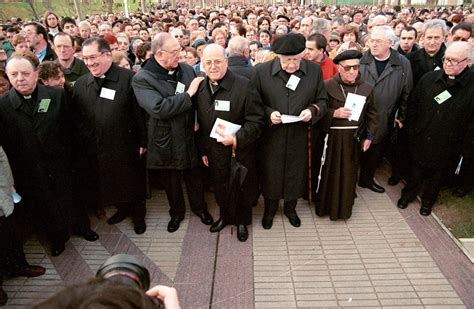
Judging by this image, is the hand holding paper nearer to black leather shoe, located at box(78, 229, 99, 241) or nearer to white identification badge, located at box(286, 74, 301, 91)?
white identification badge, located at box(286, 74, 301, 91)

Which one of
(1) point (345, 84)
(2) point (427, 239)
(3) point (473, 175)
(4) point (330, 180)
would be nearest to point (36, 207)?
(4) point (330, 180)

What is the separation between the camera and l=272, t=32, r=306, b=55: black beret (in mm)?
3789

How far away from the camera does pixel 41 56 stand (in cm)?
633

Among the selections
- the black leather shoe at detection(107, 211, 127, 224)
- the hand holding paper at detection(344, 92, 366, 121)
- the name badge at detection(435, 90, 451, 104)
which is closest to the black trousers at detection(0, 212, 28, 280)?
the black leather shoe at detection(107, 211, 127, 224)

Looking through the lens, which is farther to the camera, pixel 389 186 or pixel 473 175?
pixel 389 186

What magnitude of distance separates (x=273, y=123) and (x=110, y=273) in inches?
116

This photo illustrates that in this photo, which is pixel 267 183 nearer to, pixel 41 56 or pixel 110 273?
pixel 110 273

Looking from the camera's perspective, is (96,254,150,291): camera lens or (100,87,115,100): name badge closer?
(96,254,150,291): camera lens

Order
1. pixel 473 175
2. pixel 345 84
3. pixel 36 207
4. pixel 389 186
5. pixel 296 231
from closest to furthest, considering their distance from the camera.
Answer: pixel 36 207
pixel 345 84
pixel 296 231
pixel 473 175
pixel 389 186

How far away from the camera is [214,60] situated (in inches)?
150

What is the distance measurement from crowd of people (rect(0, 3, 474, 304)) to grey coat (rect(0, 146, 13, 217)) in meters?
0.01

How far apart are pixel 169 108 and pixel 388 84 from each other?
2.99 meters

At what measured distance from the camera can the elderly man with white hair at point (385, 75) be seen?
4891mm

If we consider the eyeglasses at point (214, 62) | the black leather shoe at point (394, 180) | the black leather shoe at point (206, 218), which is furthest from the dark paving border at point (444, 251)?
the eyeglasses at point (214, 62)
